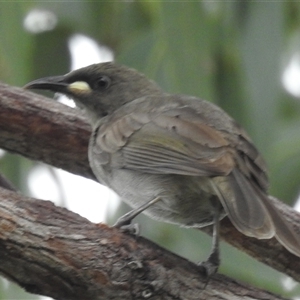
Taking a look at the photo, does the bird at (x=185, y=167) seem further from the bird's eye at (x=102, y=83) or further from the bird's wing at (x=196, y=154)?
the bird's eye at (x=102, y=83)

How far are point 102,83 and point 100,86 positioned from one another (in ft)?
0.07

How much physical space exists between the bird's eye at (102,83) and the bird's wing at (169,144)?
18.1 inches

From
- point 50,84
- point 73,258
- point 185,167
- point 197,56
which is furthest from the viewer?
point 197,56

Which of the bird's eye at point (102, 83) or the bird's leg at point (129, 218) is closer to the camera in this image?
the bird's leg at point (129, 218)

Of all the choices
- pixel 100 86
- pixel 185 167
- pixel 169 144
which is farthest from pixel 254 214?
pixel 100 86

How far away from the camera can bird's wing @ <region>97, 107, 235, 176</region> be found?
3.30 meters

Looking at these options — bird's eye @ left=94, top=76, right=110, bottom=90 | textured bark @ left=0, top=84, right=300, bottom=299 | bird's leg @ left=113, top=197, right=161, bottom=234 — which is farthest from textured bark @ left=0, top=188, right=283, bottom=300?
bird's eye @ left=94, top=76, right=110, bottom=90

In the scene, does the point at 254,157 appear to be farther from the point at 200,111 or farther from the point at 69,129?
the point at 69,129

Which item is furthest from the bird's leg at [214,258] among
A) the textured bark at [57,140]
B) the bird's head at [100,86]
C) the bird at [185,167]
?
the bird's head at [100,86]

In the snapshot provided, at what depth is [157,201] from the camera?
3.56 m

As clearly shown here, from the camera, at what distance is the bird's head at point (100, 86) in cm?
427

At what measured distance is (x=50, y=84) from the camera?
4230 mm

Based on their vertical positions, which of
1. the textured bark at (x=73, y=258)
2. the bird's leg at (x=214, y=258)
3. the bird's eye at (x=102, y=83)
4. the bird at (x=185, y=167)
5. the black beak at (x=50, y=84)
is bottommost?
the textured bark at (x=73, y=258)

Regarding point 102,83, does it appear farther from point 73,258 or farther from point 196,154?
point 73,258
